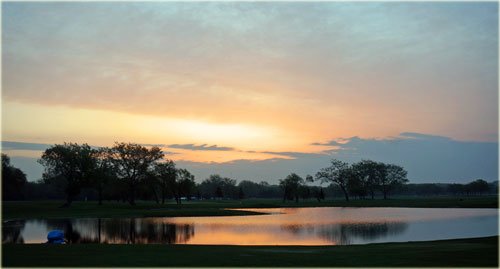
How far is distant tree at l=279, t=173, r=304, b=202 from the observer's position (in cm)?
14425

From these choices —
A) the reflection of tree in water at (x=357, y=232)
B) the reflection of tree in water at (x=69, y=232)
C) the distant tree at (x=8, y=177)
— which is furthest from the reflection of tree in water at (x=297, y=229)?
the distant tree at (x=8, y=177)

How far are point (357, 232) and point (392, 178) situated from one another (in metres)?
135

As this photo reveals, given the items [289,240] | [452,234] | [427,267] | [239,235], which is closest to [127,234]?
[239,235]

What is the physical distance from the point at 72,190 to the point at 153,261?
75447 mm

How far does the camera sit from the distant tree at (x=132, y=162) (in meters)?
99.6

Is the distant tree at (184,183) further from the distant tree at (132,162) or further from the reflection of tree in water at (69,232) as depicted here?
the reflection of tree in water at (69,232)

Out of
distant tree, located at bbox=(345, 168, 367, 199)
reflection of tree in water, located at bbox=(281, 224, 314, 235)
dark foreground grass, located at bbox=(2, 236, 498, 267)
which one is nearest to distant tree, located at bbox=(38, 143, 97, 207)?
reflection of tree in water, located at bbox=(281, 224, 314, 235)

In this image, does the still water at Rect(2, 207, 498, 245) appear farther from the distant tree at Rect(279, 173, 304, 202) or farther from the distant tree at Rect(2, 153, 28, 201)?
the distant tree at Rect(279, 173, 304, 202)

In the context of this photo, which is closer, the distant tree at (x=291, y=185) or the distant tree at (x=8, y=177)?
the distant tree at (x=8, y=177)

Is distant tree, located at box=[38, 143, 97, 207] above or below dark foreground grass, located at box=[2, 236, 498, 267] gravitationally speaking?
above

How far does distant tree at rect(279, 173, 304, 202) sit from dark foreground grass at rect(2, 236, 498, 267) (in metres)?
118

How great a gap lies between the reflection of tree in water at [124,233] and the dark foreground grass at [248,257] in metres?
12.3

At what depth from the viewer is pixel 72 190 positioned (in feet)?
295

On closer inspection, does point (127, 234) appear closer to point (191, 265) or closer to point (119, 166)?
point (191, 265)
